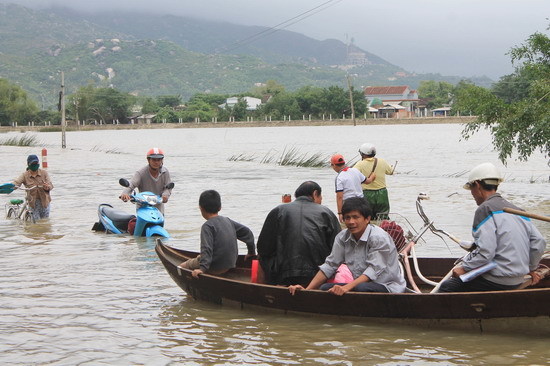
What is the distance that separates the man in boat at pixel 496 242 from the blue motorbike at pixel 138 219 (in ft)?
23.4

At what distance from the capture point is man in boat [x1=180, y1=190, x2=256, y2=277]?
29.3ft

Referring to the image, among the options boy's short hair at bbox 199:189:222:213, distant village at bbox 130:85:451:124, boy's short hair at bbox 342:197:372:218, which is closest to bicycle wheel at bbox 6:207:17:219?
boy's short hair at bbox 199:189:222:213

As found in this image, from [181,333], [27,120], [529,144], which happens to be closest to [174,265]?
[181,333]

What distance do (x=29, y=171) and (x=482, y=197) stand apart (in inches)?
421

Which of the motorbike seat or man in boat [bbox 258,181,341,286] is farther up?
man in boat [bbox 258,181,341,286]

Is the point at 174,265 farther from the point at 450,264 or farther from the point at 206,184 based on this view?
the point at 206,184

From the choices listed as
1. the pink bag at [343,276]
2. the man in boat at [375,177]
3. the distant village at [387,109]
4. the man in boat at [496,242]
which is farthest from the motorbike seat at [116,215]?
the distant village at [387,109]

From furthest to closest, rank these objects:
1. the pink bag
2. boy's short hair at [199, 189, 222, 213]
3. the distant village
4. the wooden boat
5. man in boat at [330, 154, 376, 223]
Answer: the distant village < man in boat at [330, 154, 376, 223] < boy's short hair at [199, 189, 222, 213] < the pink bag < the wooden boat

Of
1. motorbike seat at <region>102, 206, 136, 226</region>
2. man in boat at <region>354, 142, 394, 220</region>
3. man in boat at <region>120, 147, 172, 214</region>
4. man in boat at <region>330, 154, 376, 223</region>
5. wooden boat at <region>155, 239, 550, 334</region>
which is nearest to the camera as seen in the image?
wooden boat at <region>155, 239, 550, 334</region>

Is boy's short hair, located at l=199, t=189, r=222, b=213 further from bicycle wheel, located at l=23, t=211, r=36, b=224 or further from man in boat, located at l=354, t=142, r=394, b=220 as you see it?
bicycle wheel, located at l=23, t=211, r=36, b=224

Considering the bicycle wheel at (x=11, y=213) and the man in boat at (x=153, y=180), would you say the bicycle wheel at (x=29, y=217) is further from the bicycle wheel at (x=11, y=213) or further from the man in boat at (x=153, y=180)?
the man in boat at (x=153, y=180)

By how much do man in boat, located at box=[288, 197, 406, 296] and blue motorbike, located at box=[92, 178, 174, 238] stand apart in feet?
19.7

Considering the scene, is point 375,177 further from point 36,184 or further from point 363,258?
point 36,184

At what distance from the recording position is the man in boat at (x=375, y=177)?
43.4 ft
